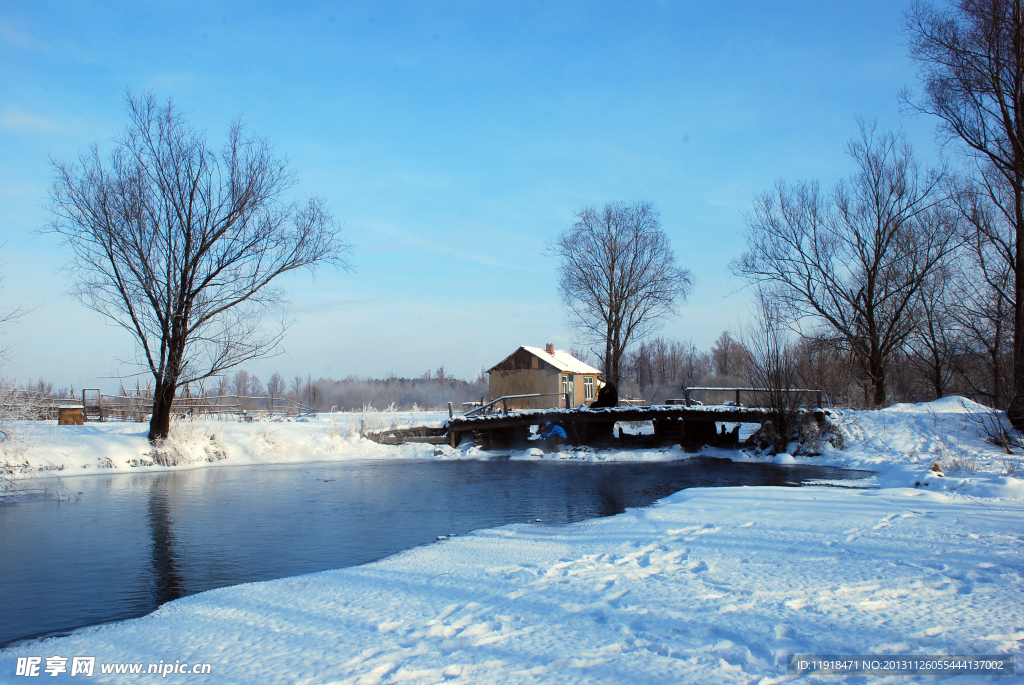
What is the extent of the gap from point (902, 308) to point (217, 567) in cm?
2790

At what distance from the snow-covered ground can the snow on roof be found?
3623 centimetres

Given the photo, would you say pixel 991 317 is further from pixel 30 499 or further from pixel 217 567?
pixel 30 499

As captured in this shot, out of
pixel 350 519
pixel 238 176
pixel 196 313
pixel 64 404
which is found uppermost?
pixel 238 176

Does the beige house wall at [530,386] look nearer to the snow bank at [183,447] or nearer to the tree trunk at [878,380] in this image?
the snow bank at [183,447]

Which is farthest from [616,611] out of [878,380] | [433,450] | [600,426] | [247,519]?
[878,380]

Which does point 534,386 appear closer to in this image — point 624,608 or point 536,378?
point 536,378

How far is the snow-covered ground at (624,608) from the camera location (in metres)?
3.88

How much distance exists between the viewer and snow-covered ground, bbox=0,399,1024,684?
153 inches

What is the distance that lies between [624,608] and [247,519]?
26.0 feet

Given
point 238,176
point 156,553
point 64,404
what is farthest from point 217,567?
point 64,404

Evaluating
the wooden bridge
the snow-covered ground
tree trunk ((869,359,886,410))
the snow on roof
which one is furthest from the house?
the snow-covered ground

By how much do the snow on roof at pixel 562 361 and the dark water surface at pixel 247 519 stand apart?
2508 cm

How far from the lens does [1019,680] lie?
11.0ft

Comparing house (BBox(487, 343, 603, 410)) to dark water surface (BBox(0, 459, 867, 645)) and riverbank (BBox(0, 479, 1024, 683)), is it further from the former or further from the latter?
riverbank (BBox(0, 479, 1024, 683))
